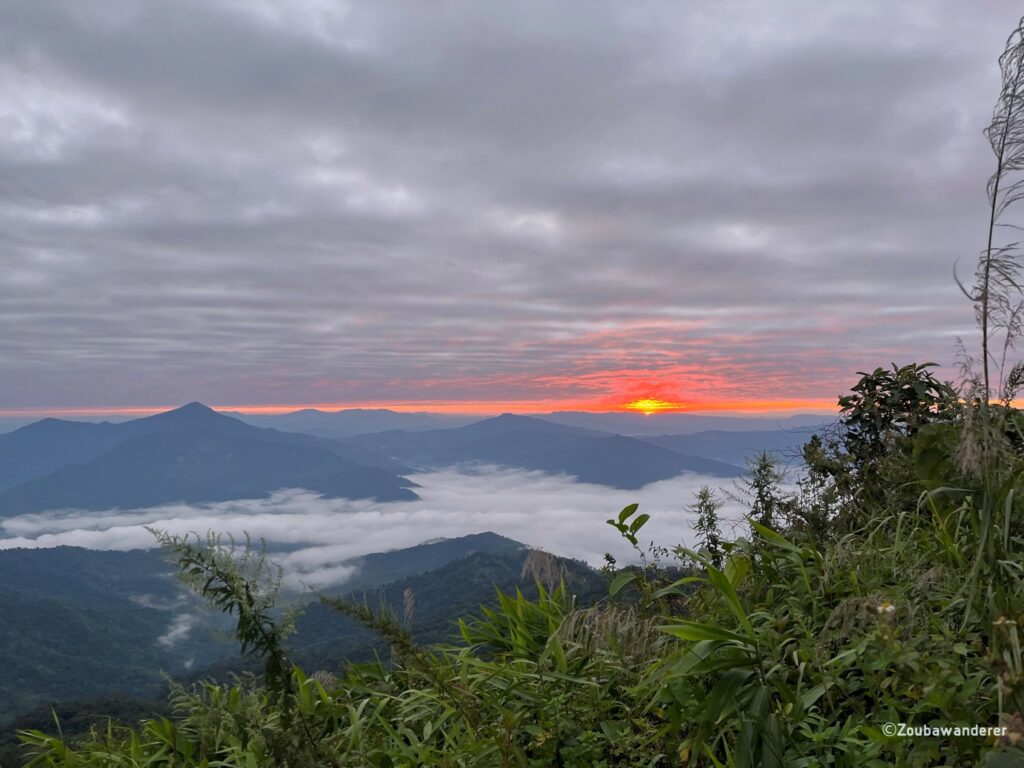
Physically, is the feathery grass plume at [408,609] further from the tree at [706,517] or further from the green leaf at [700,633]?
the tree at [706,517]

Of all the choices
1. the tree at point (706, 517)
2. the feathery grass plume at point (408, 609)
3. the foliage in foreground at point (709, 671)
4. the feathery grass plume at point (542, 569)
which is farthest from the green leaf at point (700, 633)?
the tree at point (706, 517)

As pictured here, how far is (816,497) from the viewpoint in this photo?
6883 millimetres

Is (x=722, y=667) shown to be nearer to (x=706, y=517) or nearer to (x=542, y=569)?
(x=542, y=569)

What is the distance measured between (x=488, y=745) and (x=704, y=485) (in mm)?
3855

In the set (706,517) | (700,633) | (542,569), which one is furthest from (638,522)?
(706,517)

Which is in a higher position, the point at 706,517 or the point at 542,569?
the point at 706,517

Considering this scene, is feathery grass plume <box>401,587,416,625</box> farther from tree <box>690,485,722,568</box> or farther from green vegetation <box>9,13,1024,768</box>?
tree <box>690,485,722,568</box>

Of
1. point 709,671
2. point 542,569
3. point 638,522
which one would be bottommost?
point 542,569

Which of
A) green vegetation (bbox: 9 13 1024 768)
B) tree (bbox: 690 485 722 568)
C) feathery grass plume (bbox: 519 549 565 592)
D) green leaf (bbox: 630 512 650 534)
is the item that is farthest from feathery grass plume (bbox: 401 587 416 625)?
tree (bbox: 690 485 722 568)

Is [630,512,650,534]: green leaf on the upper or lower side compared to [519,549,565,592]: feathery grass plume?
upper

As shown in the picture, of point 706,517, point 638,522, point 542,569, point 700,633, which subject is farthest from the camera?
point 706,517

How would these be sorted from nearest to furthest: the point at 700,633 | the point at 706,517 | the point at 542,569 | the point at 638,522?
the point at 700,633
the point at 638,522
the point at 542,569
the point at 706,517

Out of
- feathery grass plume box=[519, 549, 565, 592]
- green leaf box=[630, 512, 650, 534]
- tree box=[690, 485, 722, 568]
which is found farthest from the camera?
tree box=[690, 485, 722, 568]

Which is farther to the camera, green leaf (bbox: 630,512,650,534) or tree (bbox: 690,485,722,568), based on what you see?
tree (bbox: 690,485,722,568)
